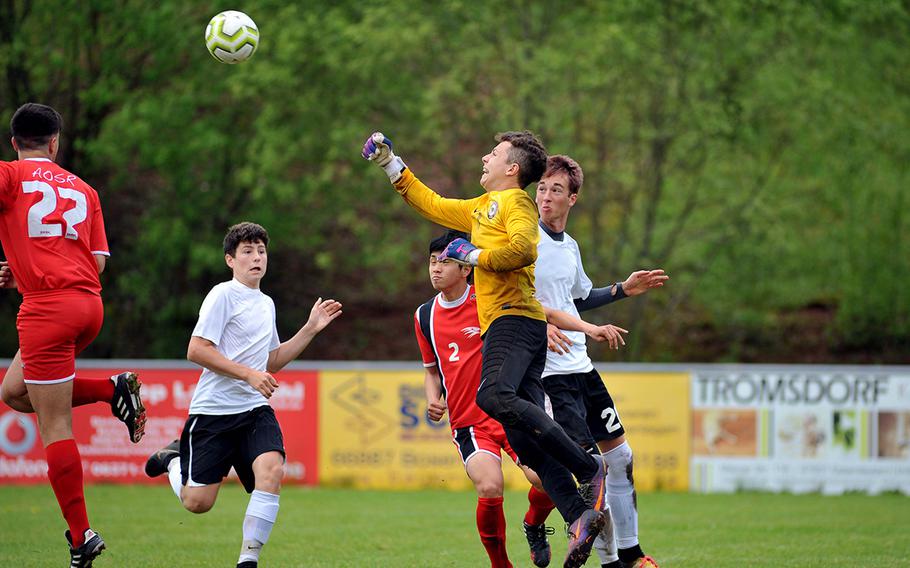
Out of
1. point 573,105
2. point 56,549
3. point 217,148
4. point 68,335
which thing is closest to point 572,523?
point 68,335

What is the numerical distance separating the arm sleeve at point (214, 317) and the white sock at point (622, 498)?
257cm

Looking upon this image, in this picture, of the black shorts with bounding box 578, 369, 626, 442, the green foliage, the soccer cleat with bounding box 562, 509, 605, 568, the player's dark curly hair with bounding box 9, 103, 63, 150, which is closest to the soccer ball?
the player's dark curly hair with bounding box 9, 103, 63, 150

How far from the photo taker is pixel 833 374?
14680 millimetres

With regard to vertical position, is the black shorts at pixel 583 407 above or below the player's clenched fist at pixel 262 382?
below

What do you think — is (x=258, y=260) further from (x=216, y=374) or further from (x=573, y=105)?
(x=573, y=105)

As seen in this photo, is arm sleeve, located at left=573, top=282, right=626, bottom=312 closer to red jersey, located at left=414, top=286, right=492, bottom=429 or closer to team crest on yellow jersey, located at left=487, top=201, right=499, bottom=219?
red jersey, located at left=414, top=286, right=492, bottom=429

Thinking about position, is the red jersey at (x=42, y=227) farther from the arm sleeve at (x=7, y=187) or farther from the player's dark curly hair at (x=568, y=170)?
the player's dark curly hair at (x=568, y=170)

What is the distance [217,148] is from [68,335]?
597 inches

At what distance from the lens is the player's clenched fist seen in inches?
242

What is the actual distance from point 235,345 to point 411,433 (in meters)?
8.21

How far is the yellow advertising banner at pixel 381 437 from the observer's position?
581 inches

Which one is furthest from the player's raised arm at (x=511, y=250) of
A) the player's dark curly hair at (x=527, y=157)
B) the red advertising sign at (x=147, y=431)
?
the red advertising sign at (x=147, y=431)

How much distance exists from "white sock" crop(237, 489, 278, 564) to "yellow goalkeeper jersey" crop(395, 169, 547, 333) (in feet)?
5.23

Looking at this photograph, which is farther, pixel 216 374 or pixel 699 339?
pixel 699 339
